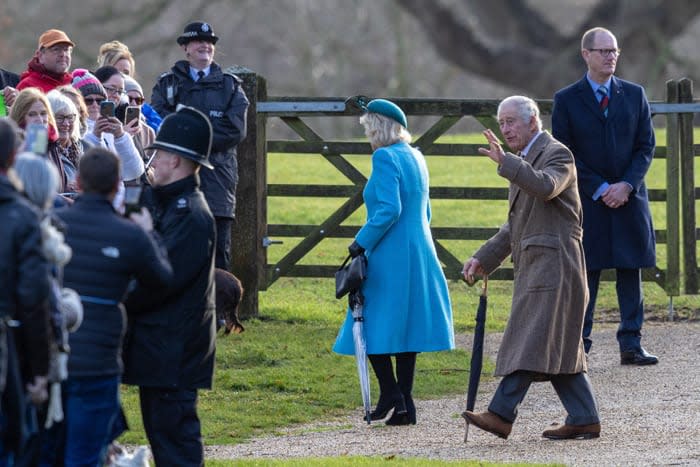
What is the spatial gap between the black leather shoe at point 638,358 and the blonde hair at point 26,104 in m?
5.05

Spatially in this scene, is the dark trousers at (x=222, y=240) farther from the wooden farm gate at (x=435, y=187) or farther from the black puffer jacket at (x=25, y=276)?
the black puffer jacket at (x=25, y=276)

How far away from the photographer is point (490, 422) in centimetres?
888

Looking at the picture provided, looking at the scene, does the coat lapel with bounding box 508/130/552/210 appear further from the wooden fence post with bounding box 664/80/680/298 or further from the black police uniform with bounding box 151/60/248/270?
the wooden fence post with bounding box 664/80/680/298

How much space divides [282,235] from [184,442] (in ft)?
22.5

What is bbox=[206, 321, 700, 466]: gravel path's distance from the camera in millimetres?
8578

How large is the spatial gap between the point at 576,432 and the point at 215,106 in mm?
4285

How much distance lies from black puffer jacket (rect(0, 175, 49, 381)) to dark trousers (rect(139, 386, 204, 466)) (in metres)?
1.29

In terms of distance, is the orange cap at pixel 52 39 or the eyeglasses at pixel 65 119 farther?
the orange cap at pixel 52 39

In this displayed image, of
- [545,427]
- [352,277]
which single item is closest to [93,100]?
[352,277]

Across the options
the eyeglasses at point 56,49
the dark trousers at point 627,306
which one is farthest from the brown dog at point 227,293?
the dark trousers at point 627,306

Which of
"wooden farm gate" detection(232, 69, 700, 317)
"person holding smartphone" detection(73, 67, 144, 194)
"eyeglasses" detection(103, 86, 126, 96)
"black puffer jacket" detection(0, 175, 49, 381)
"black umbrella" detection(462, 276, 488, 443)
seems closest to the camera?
"black puffer jacket" detection(0, 175, 49, 381)

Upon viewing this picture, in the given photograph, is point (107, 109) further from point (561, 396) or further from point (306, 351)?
point (306, 351)

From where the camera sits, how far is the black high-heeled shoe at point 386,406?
9.70 metres

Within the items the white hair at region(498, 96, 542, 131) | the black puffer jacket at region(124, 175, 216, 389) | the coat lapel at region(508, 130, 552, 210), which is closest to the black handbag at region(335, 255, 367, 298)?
the coat lapel at region(508, 130, 552, 210)
